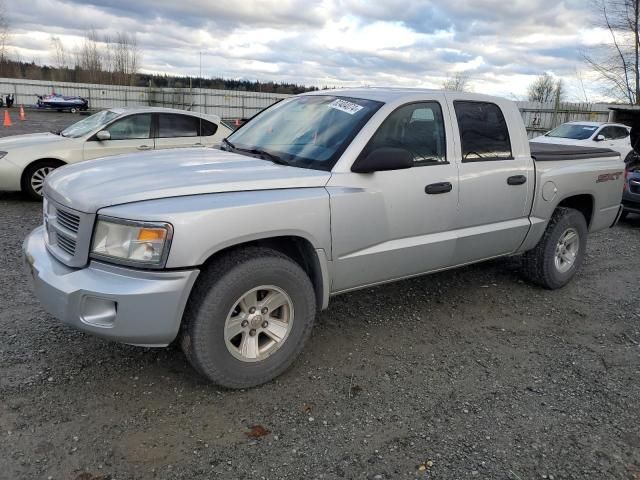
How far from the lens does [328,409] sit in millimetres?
3143

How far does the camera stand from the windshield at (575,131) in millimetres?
15106

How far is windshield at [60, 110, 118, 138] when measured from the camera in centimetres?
838

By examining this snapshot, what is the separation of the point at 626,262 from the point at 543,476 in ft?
16.1

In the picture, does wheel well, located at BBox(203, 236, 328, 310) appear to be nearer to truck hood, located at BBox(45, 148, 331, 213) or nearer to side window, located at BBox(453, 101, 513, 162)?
truck hood, located at BBox(45, 148, 331, 213)

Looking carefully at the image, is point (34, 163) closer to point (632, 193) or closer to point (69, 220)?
point (69, 220)

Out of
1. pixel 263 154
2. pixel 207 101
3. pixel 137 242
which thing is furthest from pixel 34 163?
pixel 207 101

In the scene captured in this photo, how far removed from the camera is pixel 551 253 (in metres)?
5.16

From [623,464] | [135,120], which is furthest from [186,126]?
[623,464]

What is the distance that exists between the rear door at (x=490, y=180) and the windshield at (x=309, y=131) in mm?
903

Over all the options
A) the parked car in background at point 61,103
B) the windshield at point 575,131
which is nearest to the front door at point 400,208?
the windshield at point 575,131

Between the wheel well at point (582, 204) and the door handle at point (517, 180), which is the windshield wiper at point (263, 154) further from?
the wheel well at point (582, 204)

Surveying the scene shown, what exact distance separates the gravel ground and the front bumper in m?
0.52

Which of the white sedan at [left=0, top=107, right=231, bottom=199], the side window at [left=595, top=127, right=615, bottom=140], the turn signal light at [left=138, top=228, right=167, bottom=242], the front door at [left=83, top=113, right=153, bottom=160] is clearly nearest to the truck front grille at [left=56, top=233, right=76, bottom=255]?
the turn signal light at [left=138, top=228, right=167, bottom=242]

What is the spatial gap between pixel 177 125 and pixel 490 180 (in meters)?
6.09
